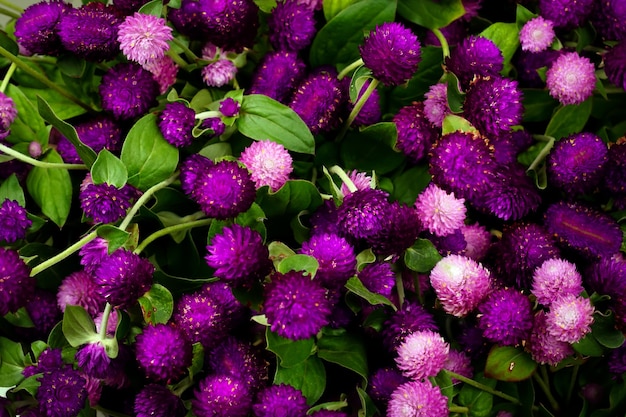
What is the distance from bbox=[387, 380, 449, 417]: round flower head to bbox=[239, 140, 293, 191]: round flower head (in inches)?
9.6

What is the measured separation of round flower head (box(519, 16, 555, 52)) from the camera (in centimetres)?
91

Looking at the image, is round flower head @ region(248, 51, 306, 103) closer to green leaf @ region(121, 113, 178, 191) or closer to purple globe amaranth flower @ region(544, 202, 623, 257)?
green leaf @ region(121, 113, 178, 191)

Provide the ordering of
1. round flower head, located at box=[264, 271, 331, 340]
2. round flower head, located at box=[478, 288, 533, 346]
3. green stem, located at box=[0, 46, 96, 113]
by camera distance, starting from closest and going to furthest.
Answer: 1. round flower head, located at box=[264, 271, 331, 340]
2. round flower head, located at box=[478, 288, 533, 346]
3. green stem, located at box=[0, 46, 96, 113]

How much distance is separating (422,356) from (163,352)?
24 cm

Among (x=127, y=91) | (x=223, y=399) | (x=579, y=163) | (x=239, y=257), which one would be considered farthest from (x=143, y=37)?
(x=579, y=163)

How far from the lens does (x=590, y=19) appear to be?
3.08 feet

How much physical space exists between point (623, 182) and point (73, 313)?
1.94ft

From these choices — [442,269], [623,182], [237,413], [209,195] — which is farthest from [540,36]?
[237,413]

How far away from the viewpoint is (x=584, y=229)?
849mm

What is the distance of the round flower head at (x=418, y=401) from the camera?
732mm

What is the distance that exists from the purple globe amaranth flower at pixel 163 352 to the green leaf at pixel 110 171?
161 millimetres

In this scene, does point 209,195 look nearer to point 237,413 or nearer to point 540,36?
point 237,413

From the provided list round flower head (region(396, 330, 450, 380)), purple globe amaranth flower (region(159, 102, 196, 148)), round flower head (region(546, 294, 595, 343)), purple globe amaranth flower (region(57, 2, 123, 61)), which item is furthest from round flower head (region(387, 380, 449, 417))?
purple globe amaranth flower (region(57, 2, 123, 61))

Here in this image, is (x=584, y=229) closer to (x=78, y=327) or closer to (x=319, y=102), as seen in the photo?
(x=319, y=102)
